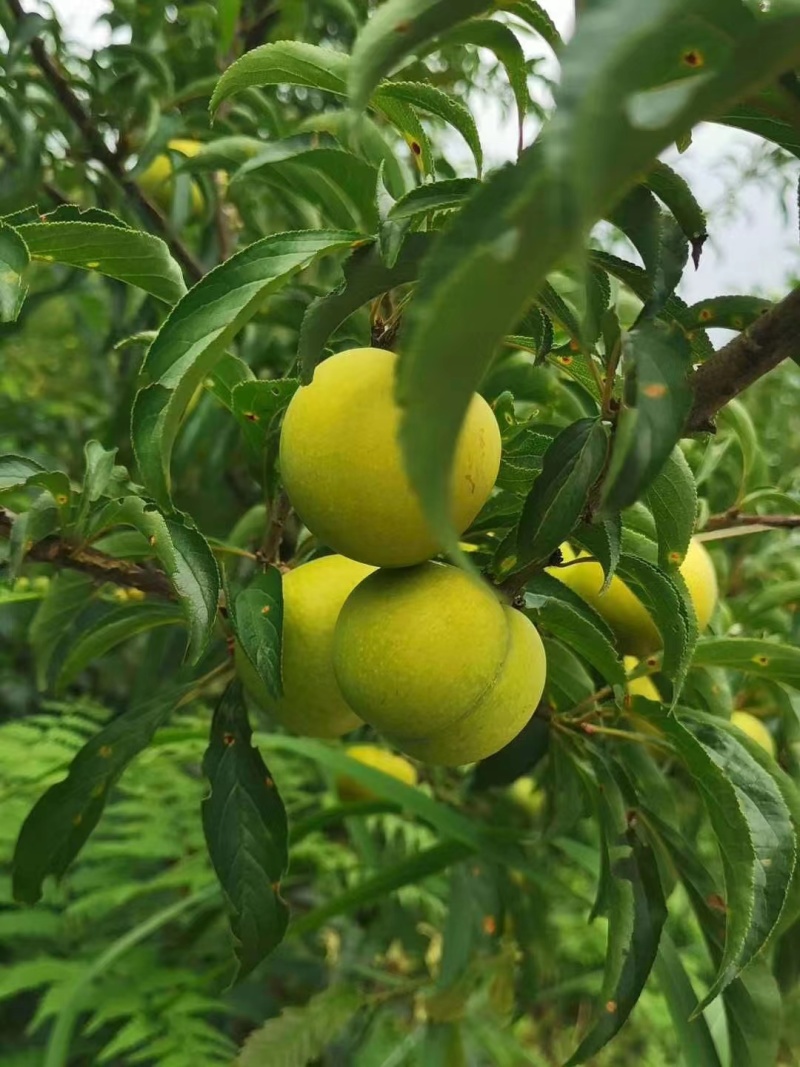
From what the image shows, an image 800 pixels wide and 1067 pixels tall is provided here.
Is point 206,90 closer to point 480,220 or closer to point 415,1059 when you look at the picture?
point 480,220

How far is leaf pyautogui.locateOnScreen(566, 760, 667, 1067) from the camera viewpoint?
61cm

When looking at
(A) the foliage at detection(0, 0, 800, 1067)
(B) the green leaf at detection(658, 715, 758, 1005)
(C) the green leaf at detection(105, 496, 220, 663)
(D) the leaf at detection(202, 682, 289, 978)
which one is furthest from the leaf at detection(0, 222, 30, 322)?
(B) the green leaf at detection(658, 715, 758, 1005)

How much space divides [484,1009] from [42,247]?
100 centimetres

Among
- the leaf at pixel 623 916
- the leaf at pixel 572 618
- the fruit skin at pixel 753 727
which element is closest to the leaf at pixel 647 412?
the leaf at pixel 572 618

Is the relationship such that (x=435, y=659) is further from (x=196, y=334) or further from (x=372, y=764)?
(x=372, y=764)

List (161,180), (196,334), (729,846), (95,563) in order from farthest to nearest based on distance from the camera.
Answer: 1. (161,180)
2. (95,563)
3. (729,846)
4. (196,334)

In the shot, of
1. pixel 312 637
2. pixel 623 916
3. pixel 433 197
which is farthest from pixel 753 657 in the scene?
pixel 433 197

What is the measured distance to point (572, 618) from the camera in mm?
625

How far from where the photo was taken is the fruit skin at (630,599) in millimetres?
711

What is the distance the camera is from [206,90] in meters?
1.18

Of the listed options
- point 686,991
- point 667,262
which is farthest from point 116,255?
point 686,991

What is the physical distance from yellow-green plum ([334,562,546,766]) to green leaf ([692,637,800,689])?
0.61 ft

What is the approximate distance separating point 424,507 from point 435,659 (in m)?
0.31

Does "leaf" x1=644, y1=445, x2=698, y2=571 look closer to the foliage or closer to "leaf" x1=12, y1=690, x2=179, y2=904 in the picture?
the foliage
